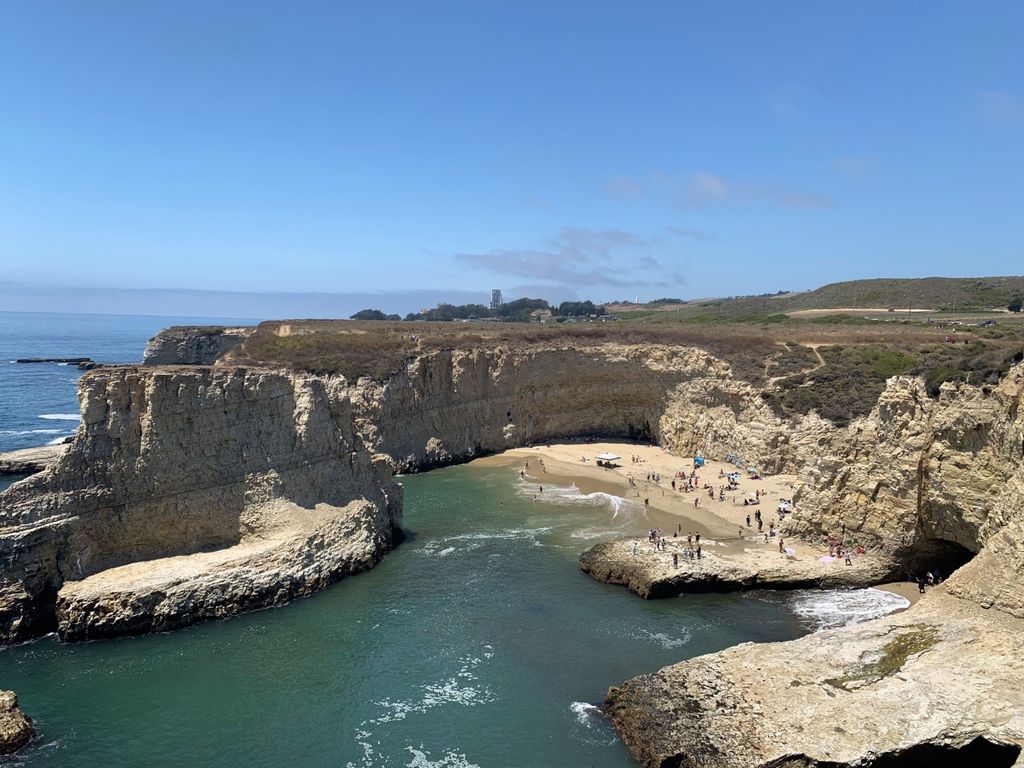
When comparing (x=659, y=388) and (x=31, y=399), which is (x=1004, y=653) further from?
(x=31, y=399)

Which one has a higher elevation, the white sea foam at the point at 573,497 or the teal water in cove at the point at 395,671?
the white sea foam at the point at 573,497

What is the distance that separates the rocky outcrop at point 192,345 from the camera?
88.8m

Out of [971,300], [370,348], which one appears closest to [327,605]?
[370,348]

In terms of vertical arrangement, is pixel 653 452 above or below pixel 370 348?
below

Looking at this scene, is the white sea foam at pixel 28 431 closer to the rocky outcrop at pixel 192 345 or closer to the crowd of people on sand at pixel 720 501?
the rocky outcrop at pixel 192 345

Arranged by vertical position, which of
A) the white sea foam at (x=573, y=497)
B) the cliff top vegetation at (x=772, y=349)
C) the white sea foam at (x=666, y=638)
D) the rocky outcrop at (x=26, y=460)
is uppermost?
the cliff top vegetation at (x=772, y=349)

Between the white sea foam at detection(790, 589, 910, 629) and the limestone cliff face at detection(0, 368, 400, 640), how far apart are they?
17619mm

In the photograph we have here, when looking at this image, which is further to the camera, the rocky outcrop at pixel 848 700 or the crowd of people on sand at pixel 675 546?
the crowd of people on sand at pixel 675 546

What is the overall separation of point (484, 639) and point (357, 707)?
522cm

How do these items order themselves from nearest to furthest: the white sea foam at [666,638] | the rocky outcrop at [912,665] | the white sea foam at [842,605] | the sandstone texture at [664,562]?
1. the rocky outcrop at [912,665]
2. the sandstone texture at [664,562]
3. the white sea foam at [666,638]
4. the white sea foam at [842,605]

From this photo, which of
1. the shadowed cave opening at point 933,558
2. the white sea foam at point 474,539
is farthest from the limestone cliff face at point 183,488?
the shadowed cave opening at point 933,558

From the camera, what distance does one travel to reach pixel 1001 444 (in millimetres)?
21500

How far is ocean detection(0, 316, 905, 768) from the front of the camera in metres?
17.9

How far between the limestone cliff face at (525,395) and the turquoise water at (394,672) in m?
19.7
